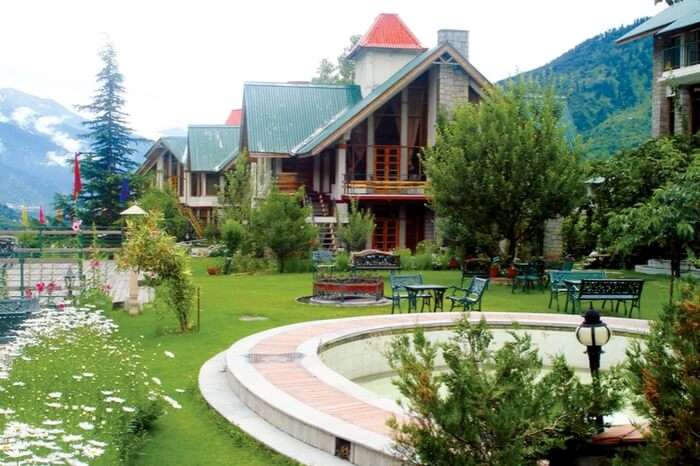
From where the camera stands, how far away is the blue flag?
4156cm

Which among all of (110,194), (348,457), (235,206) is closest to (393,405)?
(348,457)

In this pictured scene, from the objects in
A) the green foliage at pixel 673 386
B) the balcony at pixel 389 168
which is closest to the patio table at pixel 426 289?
Answer: the green foliage at pixel 673 386

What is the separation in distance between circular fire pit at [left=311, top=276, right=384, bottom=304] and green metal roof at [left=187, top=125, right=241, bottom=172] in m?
26.2

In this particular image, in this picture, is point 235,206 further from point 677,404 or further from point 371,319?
point 677,404

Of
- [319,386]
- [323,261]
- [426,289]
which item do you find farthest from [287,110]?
[319,386]

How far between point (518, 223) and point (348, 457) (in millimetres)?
16511

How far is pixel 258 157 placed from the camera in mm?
35156

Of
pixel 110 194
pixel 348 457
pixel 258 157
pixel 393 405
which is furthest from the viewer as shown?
pixel 110 194

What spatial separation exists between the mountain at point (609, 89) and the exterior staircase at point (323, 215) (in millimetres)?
23163

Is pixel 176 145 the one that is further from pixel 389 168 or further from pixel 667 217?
pixel 667 217

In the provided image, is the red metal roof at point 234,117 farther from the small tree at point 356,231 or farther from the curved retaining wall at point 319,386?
the curved retaining wall at point 319,386

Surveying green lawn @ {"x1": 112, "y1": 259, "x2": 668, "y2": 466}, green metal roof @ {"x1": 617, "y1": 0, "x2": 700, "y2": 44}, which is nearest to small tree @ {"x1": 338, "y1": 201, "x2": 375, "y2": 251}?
green lawn @ {"x1": 112, "y1": 259, "x2": 668, "y2": 466}

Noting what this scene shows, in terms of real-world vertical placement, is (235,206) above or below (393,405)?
above

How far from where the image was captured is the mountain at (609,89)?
5366cm
